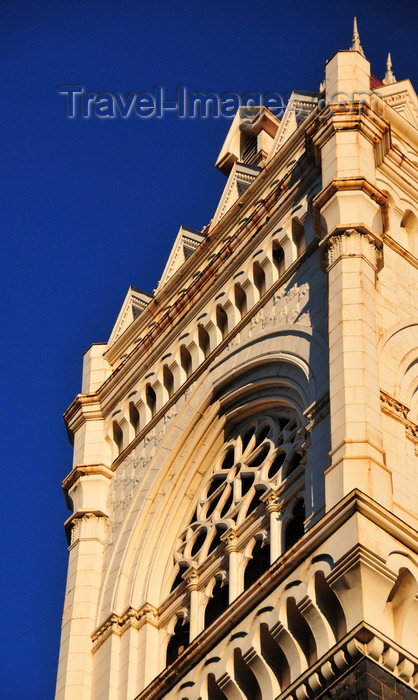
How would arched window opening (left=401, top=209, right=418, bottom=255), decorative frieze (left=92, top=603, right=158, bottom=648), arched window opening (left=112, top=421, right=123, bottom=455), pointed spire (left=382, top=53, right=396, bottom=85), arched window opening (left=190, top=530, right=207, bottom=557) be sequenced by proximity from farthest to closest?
pointed spire (left=382, top=53, right=396, bottom=85) → arched window opening (left=112, top=421, right=123, bottom=455) → arched window opening (left=401, top=209, right=418, bottom=255) → arched window opening (left=190, top=530, right=207, bottom=557) → decorative frieze (left=92, top=603, right=158, bottom=648)

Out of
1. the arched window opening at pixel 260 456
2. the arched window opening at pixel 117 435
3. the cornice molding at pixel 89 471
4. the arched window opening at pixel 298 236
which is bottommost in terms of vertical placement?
the arched window opening at pixel 260 456

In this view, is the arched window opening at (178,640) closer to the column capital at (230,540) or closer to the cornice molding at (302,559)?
the column capital at (230,540)

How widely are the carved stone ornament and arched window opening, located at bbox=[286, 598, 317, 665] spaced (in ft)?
23.9

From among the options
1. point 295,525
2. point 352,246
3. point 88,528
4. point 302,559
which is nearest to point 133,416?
point 88,528

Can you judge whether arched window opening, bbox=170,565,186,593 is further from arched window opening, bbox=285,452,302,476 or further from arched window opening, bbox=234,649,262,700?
arched window opening, bbox=234,649,262,700

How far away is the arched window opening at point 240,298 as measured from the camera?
37.0 m

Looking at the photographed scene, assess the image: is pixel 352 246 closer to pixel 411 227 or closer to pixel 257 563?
pixel 411 227

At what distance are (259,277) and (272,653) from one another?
10.4 metres

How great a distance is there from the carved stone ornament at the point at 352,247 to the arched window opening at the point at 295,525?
164 inches

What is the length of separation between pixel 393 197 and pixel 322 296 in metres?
3.62

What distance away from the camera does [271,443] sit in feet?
112

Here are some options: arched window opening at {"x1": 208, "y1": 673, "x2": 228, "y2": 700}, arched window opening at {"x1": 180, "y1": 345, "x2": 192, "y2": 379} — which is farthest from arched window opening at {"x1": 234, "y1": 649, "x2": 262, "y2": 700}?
arched window opening at {"x1": 180, "y1": 345, "x2": 192, "y2": 379}

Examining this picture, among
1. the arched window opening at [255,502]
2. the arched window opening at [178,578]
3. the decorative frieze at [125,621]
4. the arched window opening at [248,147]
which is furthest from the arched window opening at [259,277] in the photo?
the arched window opening at [248,147]

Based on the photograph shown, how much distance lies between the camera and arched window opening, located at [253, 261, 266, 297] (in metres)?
36.6
